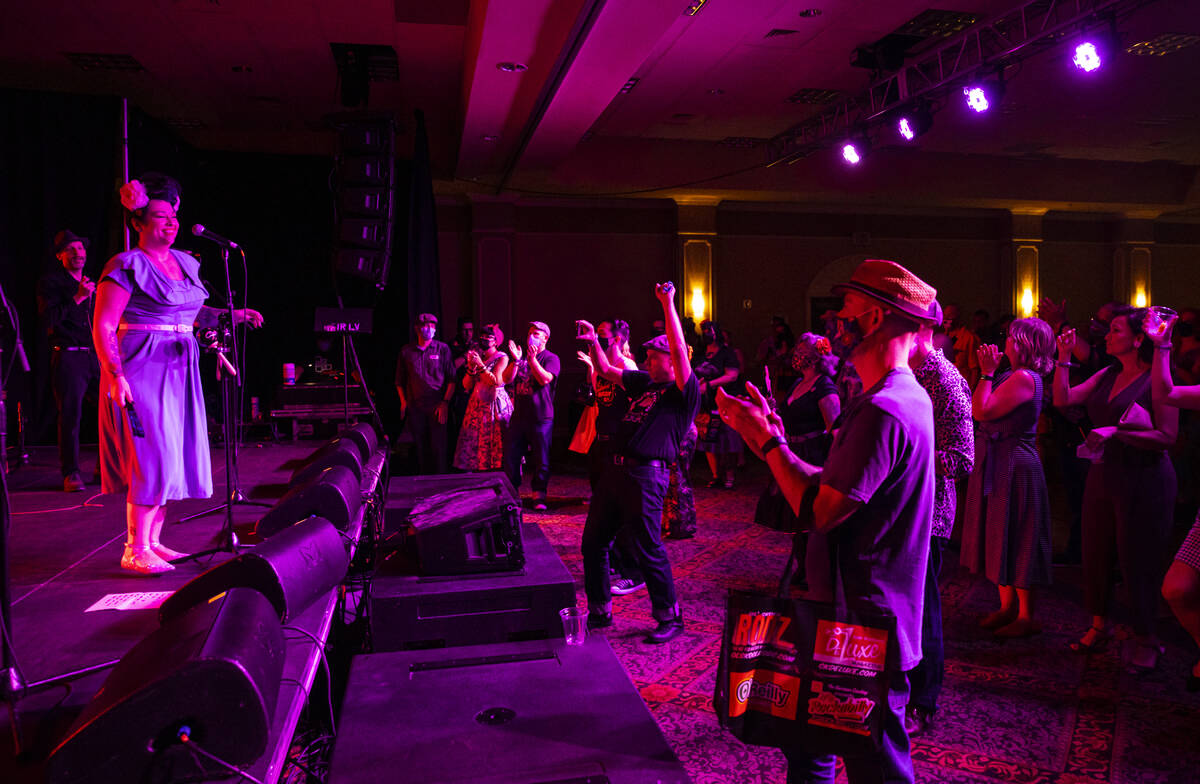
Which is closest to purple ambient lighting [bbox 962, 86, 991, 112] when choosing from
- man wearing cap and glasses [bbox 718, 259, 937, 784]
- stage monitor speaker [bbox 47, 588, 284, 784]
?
man wearing cap and glasses [bbox 718, 259, 937, 784]

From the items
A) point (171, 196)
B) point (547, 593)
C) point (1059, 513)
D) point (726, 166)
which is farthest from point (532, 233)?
point (547, 593)

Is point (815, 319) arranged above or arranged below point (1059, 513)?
above

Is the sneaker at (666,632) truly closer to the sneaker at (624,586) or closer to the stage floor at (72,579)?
the sneaker at (624,586)

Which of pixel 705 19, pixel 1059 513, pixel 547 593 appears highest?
pixel 705 19

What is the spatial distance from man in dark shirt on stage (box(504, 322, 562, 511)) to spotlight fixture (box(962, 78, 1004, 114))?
4.37 m

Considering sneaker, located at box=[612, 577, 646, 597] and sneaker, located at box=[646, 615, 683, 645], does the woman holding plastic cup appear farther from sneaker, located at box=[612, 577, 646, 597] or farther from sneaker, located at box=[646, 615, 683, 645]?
sneaker, located at box=[612, 577, 646, 597]

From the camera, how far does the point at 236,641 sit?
1.57 m

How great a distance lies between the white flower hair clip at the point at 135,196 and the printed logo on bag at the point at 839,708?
3160 millimetres

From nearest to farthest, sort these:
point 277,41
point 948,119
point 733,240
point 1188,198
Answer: point 277,41, point 948,119, point 733,240, point 1188,198

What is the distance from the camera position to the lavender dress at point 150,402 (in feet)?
10.4

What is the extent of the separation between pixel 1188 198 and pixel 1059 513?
1068cm

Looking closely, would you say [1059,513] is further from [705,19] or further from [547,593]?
[547,593]

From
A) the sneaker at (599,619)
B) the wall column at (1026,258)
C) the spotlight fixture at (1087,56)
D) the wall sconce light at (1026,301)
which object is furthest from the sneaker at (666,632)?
the wall sconce light at (1026,301)

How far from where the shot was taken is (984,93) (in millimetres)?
6938
